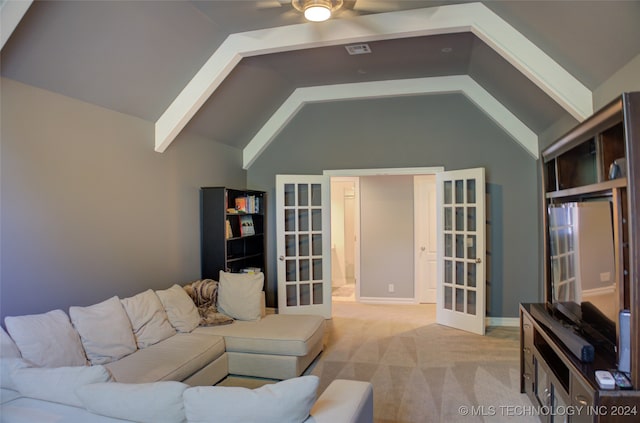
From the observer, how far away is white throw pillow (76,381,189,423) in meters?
1.52

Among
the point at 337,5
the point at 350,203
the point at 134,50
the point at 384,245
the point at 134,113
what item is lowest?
the point at 384,245

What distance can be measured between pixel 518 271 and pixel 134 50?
4.97m

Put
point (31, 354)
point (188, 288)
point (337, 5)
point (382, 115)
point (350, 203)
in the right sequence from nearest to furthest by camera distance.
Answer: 1. point (31, 354)
2. point (337, 5)
3. point (188, 288)
4. point (382, 115)
5. point (350, 203)

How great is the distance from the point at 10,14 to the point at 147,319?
90.3 inches

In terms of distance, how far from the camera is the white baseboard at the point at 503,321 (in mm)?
5129

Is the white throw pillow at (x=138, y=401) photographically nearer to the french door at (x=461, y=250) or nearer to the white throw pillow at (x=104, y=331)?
the white throw pillow at (x=104, y=331)

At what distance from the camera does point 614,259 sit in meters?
1.87

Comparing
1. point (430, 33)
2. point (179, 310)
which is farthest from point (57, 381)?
point (430, 33)

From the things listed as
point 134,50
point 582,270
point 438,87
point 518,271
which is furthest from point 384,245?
point 134,50

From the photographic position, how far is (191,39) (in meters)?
3.43

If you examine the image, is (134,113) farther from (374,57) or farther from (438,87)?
(438,87)

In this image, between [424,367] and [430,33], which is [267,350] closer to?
[424,367]

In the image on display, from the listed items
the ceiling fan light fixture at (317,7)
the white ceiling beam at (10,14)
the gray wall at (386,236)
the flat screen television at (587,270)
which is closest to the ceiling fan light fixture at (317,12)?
the ceiling fan light fixture at (317,7)

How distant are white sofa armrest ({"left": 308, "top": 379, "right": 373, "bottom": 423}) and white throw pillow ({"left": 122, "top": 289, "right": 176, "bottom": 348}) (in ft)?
6.38
